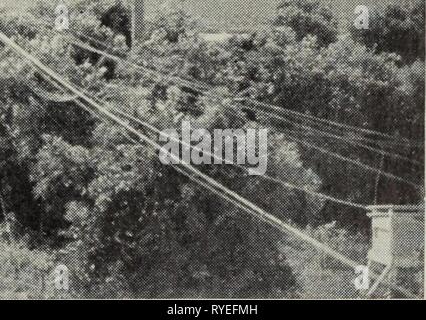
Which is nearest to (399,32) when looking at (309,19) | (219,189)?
(309,19)

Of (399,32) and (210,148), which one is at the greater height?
(399,32)

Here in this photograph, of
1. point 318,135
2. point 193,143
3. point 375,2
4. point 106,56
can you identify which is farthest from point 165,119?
point 375,2

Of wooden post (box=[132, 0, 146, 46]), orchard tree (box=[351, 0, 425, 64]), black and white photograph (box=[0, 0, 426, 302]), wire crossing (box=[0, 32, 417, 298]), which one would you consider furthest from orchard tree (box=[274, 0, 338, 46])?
wire crossing (box=[0, 32, 417, 298])

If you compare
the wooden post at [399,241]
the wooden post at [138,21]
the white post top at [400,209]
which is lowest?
the wooden post at [399,241]

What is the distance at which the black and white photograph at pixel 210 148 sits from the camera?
14.2 feet

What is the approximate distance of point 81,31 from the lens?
4465 mm

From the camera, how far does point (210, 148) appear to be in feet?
Result: 14.2

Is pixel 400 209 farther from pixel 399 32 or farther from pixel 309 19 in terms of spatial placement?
pixel 309 19

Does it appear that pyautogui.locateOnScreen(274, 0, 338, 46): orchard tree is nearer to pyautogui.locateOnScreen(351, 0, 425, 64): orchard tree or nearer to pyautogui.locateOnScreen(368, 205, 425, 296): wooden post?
pyautogui.locateOnScreen(351, 0, 425, 64): orchard tree

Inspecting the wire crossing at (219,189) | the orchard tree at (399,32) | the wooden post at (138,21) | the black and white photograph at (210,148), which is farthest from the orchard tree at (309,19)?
the wire crossing at (219,189)

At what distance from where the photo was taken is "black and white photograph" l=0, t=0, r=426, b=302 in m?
4.32

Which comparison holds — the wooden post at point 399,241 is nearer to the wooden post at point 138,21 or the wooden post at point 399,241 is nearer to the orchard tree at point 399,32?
the orchard tree at point 399,32
